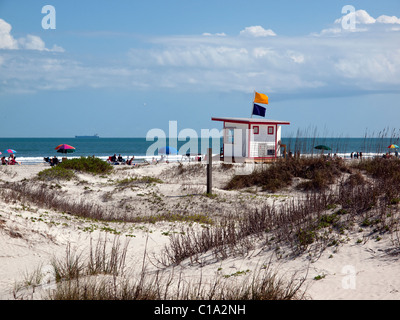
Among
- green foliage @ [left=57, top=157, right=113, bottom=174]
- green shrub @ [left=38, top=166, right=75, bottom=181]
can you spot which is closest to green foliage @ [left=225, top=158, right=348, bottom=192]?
green foliage @ [left=57, top=157, right=113, bottom=174]

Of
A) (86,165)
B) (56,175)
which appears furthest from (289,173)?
(56,175)

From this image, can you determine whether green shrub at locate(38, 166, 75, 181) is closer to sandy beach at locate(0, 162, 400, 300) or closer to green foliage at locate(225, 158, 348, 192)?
sandy beach at locate(0, 162, 400, 300)

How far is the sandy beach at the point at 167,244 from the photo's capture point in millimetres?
7624

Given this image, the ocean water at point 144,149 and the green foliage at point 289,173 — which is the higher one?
the ocean water at point 144,149

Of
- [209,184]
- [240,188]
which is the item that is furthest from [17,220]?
[240,188]

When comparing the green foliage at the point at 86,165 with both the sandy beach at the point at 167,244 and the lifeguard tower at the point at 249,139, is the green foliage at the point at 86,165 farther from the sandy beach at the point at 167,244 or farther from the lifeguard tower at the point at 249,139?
the lifeguard tower at the point at 249,139

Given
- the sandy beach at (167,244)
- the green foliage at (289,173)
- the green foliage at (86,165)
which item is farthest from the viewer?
the green foliage at (86,165)

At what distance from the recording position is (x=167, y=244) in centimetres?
1194

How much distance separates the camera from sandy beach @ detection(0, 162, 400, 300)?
7624 millimetres

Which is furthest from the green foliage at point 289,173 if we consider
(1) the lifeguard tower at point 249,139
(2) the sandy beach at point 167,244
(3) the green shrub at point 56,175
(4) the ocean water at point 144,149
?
(3) the green shrub at point 56,175

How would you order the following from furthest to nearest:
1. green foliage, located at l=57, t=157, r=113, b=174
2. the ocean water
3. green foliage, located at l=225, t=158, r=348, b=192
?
1. the ocean water
2. green foliage, located at l=57, t=157, r=113, b=174
3. green foliage, located at l=225, t=158, r=348, b=192

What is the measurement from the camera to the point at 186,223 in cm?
1445
